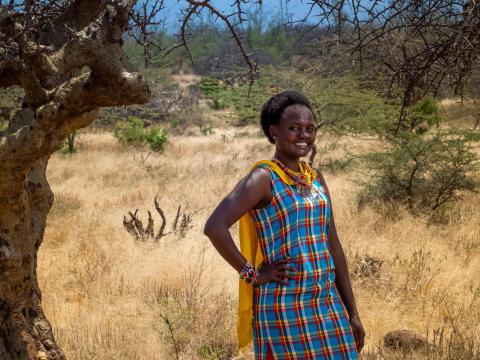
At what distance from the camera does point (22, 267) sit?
8.74ft

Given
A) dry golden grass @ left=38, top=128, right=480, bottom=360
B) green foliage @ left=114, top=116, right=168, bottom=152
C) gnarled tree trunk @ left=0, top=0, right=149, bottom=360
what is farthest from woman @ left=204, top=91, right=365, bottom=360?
green foliage @ left=114, top=116, right=168, bottom=152

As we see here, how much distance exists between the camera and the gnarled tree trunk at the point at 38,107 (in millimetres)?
2178

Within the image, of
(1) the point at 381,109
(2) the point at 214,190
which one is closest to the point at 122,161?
(2) the point at 214,190

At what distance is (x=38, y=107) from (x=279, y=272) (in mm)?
1202

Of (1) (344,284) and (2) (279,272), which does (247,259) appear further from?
(1) (344,284)

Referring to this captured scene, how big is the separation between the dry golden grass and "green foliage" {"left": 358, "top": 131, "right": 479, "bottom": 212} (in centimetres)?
37

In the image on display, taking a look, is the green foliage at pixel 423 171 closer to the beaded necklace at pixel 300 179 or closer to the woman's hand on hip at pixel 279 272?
the beaded necklace at pixel 300 179

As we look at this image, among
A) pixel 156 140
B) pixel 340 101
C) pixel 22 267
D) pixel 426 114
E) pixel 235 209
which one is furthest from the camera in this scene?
pixel 156 140

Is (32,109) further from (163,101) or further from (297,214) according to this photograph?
(163,101)

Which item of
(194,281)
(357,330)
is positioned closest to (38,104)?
(357,330)

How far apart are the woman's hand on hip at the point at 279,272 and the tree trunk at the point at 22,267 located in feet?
3.58

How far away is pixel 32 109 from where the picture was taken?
8.28ft

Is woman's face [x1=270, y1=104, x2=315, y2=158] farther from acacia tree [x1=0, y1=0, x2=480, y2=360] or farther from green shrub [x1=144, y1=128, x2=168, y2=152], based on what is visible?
green shrub [x1=144, y1=128, x2=168, y2=152]

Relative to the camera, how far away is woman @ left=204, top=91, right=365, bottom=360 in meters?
2.05
